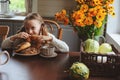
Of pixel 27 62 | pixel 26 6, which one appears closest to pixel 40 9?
pixel 26 6

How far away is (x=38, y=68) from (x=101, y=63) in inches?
15.8

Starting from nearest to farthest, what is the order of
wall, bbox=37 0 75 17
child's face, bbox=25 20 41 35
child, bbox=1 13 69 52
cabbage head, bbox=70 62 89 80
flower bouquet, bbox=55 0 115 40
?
cabbage head, bbox=70 62 89 80
flower bouquet, bbox=55 0 115 40
child, bbox=1 13 69 52
child's face, bbox=25 20 41 35
wall, bbox=37 0 75 17

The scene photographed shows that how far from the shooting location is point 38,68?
57.2 inches

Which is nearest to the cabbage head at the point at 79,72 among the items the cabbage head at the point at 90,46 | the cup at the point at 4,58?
the cabbage head at the point at 90,46

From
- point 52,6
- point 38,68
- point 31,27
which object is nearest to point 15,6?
point 52,6

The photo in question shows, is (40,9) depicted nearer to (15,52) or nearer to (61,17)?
(15,52)

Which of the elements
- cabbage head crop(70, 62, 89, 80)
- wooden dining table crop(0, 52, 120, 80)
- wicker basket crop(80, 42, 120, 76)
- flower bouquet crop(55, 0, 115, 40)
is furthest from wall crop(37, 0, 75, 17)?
cabbage head crop(70, 62, 89, 80)

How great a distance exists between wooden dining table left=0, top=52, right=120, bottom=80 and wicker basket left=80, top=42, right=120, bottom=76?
4cm

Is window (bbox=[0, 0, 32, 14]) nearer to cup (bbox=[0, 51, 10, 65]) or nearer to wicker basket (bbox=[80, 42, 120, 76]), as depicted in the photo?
cup (bbox=[0, 51, 10, 65])

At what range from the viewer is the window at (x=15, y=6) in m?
3.64

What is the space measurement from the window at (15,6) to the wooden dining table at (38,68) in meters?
2.08

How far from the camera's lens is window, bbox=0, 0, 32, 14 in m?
3.64

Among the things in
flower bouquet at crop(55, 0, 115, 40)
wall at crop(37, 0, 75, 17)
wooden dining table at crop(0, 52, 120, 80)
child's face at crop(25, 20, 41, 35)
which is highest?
wall at crop(37, 0, 75, 17)

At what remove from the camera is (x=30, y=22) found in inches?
77.6
